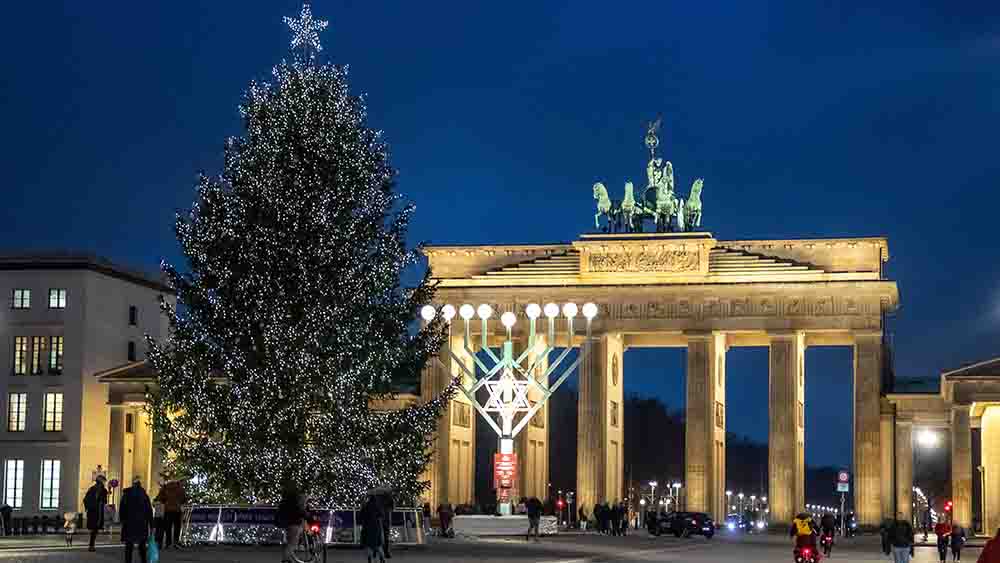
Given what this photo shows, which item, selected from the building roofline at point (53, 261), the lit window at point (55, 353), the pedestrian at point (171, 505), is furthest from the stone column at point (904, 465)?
the pedestrian at point (171, 505)

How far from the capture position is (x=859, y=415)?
89125 millimetres

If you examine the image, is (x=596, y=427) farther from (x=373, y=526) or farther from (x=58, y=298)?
(x=373, y=526)

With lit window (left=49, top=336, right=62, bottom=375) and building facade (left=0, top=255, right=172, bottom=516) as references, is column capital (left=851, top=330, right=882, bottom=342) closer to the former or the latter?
building facade (left=0, top=255, right=172, bottom=516)

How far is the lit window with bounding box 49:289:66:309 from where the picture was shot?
96562 millimetres

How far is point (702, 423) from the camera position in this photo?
301 ft

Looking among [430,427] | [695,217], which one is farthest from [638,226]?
[430,427]

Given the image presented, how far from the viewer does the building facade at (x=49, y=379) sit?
96188 mm

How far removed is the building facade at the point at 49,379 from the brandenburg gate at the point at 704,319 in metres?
19.1

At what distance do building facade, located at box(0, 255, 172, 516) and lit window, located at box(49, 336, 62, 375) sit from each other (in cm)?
6

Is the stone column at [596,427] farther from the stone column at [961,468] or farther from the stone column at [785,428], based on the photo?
the stone column at [961,468]

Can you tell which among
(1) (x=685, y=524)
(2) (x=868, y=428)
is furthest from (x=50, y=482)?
(2) (x=868, y=428)

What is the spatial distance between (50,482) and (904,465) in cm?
4603

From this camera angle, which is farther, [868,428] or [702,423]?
[702,423]

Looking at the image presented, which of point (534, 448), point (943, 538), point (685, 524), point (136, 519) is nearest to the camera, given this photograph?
point (136, 519)
